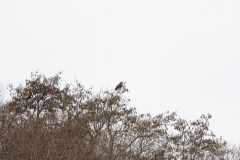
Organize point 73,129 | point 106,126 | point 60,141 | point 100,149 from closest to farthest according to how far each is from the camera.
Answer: point 60,141 < point 100,149 < point 73,129 < point 106,126

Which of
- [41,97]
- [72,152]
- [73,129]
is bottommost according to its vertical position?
[72,152]

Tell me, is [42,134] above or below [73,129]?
below

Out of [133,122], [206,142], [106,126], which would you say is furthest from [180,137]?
[106,126]

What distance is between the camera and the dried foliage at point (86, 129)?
1490 centimetres

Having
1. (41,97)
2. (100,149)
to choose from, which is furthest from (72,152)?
(41,97)

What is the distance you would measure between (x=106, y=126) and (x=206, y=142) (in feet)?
24.3

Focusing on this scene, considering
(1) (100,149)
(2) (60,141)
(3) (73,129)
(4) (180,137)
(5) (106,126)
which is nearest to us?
(2) (60,141)

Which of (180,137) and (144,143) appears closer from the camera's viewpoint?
(144,143)

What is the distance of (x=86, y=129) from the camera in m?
19.0

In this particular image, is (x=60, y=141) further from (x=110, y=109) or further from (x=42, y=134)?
A: (x=110, y=109)

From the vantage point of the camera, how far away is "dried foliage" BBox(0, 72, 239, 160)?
14.9 metres

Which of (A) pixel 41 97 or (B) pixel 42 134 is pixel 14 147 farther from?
(A) pixel 41 97

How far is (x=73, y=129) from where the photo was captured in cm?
1748

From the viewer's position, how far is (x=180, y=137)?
75.8 feet
